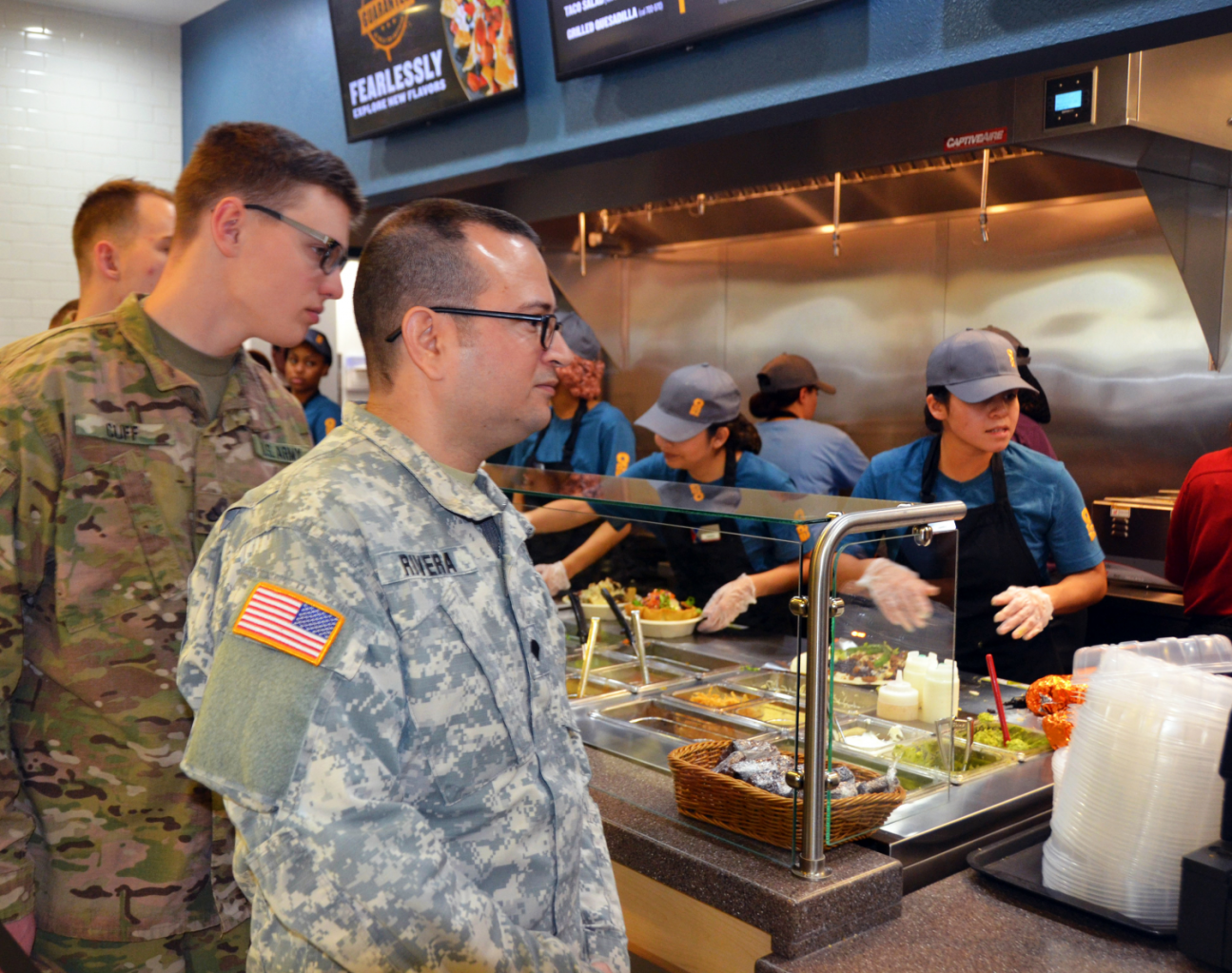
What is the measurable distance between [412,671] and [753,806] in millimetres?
764

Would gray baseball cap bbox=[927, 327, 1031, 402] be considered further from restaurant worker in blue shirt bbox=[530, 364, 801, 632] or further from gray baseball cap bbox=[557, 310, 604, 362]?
gray baseball cap bbox=[557, 310, 604, 362]

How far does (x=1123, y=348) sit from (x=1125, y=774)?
2912 mm

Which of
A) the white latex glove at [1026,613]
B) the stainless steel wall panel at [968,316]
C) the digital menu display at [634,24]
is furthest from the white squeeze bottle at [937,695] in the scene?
the stainless steel wall panel at [968,316]

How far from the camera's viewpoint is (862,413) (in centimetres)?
475

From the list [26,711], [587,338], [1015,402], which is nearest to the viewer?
[26,711]

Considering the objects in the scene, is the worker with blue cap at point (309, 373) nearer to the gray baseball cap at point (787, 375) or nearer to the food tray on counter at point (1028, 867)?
the gray baseball cap at point (787, 375)

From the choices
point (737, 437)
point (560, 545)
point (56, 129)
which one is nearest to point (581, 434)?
point (737, 437)

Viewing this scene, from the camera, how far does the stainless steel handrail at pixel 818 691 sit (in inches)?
60.9

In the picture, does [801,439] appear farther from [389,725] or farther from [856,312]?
[389,725]

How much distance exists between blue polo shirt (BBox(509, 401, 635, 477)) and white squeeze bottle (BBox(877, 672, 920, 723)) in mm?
2358

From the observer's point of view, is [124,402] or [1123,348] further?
[1123,348]

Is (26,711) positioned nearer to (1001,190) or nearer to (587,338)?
(587,338)

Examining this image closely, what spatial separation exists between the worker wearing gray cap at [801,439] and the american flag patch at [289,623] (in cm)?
329

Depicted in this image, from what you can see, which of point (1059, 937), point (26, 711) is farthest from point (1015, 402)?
point (26, 711)
